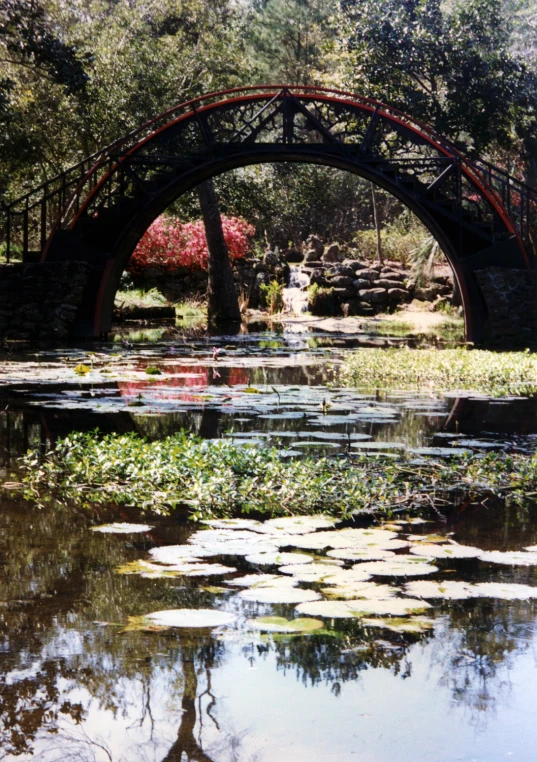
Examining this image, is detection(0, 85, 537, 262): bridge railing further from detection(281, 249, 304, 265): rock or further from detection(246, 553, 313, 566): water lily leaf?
detection(246, 553, 313, 566): water lily leaf

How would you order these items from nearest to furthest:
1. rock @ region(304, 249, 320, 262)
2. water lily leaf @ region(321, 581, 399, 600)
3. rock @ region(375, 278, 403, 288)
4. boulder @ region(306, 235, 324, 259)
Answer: water lily leaf @ region(321, 581, 399, 600) → rock @ region(375, 278, 403, 288) → rock @ region(304, 249, 320, 262) → boulder @ region(306, 235, 324, 259)

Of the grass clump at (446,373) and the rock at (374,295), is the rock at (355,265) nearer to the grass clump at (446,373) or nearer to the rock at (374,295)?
the rock at (374,295)

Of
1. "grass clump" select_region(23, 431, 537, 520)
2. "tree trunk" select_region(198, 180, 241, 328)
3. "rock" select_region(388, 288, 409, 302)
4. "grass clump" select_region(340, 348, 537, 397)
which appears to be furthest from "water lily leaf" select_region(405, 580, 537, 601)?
"rock" select_region(388, 288, 409, 302)

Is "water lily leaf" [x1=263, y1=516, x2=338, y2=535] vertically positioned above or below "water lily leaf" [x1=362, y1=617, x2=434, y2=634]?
above

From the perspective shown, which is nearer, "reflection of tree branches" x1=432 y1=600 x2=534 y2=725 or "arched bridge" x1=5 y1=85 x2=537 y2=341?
"reflection of tree branches" x1=432 y1=600 x2=534 y2=725

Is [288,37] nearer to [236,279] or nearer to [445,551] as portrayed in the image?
[236,279]

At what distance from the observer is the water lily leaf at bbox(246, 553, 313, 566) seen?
151 inches

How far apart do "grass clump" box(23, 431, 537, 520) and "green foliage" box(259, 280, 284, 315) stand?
23009 mm

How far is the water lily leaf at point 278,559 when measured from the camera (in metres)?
3.83

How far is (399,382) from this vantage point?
36.3 ft

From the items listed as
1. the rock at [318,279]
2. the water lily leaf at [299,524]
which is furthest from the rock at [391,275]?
the water lily leaf at [299,524]

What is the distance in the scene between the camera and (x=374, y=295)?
1160 inches

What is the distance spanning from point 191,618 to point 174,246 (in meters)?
26.5

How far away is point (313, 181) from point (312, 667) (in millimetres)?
29164
